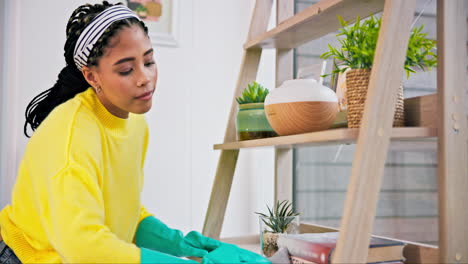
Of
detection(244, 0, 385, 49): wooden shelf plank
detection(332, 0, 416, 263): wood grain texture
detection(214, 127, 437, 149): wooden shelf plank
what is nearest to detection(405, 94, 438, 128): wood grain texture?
detection(214, 127, 437, 149): wooden shelf plank

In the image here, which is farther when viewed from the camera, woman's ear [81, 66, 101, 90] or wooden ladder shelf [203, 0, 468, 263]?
woman's ear [81, 66, 101, 90]

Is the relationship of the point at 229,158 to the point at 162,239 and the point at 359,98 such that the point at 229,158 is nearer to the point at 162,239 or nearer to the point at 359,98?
the point at 162,239

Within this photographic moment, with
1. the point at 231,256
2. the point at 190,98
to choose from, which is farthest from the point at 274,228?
the point at 190,98

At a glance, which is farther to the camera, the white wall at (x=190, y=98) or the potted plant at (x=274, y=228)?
the white wall at (x=190, y=98)

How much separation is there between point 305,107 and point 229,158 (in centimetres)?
55

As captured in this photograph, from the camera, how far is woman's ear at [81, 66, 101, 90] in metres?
1.27

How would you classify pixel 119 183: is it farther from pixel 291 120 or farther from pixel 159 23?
pixel 159 23

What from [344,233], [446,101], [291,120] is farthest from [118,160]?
[446,101]

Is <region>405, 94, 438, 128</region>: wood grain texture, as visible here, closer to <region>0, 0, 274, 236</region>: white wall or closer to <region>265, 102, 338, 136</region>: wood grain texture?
<region>265, 102, 338, 136</region>: wood grain texture

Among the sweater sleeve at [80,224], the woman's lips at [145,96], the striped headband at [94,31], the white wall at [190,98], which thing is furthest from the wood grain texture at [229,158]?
the sweater sleeve at [80,224]

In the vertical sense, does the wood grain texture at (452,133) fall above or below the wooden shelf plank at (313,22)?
below

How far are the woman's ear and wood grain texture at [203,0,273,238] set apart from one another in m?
0.58

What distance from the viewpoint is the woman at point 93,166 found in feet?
3.38

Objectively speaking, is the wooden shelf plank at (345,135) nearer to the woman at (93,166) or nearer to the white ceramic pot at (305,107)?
the white ceramic pot at (305,107)
